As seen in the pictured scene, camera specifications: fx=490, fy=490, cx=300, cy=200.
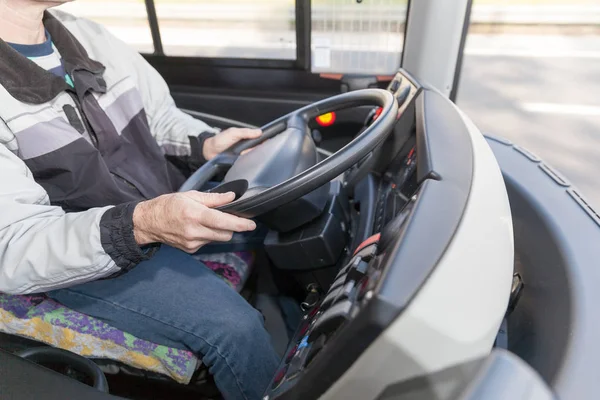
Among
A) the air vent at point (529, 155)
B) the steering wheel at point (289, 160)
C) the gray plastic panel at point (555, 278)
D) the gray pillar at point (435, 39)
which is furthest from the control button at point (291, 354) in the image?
the gray pillar at point (435, 39)

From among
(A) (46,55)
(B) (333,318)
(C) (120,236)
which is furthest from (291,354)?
(A) (46,55)

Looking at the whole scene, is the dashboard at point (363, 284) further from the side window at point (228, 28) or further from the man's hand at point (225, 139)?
the side window at point (228, 28)

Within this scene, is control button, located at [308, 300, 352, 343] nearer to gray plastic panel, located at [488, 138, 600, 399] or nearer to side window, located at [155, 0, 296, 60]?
gray plastic panel, located at [488, 138, 600, 399]

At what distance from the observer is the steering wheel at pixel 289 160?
73 cm

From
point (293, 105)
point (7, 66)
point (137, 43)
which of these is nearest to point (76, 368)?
point (7, 66)

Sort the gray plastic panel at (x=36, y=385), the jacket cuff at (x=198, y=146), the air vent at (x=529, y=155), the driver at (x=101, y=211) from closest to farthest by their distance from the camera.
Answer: the gray plastic panel at (x=36, y=385), the driver at (x=101, y=211), the air vent at (x=529, y=155), the jacket cuff at (x=198, y=146)

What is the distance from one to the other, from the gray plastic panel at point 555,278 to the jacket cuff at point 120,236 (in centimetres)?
62

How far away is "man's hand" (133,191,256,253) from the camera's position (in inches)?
29.9

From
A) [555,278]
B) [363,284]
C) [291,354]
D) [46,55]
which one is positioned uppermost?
[46,55]

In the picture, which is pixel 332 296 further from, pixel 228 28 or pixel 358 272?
pixel 228 28

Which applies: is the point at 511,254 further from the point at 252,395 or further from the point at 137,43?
the point at 137,43

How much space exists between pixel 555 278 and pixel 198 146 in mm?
871

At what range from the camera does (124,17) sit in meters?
1.90

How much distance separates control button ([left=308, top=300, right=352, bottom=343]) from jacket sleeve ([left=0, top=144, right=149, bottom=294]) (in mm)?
346
